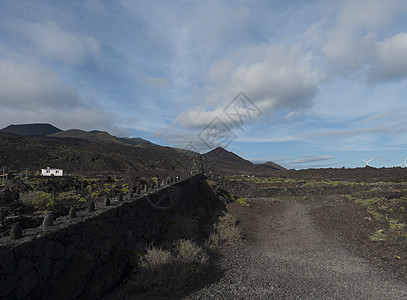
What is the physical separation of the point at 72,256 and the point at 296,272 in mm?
5725

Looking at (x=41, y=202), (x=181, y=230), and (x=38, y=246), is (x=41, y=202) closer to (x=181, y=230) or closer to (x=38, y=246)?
(x=181, y=230)

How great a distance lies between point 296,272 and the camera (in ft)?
22.7

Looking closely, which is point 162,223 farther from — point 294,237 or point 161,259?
point 294,237

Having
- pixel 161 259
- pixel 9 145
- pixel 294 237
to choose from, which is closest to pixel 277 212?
pixel 294 237

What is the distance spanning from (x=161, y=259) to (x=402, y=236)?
9539mm

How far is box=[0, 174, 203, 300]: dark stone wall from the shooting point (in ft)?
9.55

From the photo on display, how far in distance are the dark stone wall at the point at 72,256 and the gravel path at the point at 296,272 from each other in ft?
5.80

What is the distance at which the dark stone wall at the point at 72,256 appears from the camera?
2910 millimetres

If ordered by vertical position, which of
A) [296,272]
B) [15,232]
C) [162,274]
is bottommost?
[296,272]

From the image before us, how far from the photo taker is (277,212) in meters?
16.2

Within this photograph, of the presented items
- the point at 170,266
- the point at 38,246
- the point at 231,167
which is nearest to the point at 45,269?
the point at 38,246

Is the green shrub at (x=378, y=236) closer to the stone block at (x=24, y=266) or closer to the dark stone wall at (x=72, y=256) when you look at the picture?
the dark stone wall at (x=72, y=256)

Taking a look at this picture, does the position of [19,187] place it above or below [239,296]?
above

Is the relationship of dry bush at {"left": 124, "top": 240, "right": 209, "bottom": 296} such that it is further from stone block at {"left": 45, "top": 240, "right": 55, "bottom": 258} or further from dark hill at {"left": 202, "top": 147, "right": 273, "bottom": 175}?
dark hill at {"left": 202, "top": 147, "right": 273, "bottom": 175}
